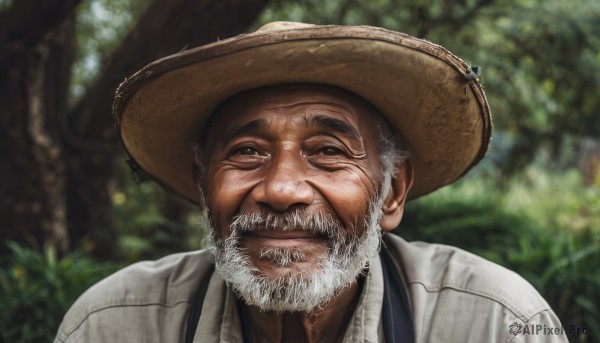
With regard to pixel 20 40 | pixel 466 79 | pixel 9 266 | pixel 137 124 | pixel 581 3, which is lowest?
pixel 9 266

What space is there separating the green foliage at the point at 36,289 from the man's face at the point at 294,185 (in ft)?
5.37

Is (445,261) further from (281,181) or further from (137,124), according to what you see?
(137,124)

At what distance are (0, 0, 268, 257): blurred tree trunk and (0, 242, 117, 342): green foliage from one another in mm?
304

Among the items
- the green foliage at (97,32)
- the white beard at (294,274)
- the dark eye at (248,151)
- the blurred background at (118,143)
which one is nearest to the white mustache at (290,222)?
the white beard at (294,274)

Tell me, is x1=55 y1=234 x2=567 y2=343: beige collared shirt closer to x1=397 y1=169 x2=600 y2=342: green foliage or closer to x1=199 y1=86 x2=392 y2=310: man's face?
x1=199 y1=86 x2=392 y2=310: man's face

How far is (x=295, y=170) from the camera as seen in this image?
2.28 meters

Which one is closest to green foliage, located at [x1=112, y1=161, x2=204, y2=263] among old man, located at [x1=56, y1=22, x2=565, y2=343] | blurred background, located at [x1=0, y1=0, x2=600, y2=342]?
blurred background, located at [x1=0, y1=0, x2=600, y2=342]

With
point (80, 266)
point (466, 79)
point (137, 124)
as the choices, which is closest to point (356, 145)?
point (466, 79)

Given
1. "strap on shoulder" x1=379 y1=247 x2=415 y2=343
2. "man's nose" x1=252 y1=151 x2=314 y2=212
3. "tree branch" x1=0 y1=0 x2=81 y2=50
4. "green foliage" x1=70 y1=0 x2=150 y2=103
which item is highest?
"green foliage" x1=70 y1=0 x2=150 y2=103

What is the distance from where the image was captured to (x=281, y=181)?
223 cm

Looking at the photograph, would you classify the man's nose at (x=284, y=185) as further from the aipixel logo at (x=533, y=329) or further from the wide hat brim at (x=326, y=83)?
the aipixel logo at (x=533, y=329)

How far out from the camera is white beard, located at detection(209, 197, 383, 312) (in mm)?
2260

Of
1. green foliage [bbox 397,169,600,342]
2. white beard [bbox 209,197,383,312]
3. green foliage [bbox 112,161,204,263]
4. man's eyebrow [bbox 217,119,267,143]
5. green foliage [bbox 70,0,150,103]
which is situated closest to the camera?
white beard [bbox 209,197,383,312]

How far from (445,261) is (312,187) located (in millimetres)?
810
